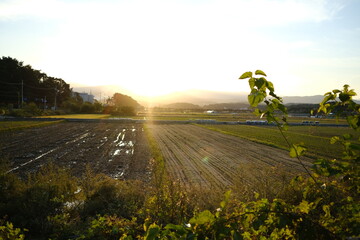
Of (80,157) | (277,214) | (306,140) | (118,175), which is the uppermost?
(277,214)

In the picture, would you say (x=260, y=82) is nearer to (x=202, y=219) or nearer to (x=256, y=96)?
(x=256, y=96)

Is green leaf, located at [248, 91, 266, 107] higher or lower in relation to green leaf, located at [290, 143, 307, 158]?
higher

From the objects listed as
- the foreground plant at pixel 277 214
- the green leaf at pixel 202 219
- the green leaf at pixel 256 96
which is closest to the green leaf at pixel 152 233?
the foreground plant at pixel 277 214

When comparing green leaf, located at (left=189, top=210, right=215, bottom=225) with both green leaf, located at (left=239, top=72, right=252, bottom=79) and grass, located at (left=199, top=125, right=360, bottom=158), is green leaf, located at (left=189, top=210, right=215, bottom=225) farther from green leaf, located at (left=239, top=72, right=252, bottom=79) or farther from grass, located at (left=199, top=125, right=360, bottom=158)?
grass, located at (left=199, top=125, right=360, bottom=158)

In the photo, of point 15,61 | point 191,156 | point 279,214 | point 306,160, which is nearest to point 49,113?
point 15,61

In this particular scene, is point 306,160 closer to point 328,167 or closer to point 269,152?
point 269,152

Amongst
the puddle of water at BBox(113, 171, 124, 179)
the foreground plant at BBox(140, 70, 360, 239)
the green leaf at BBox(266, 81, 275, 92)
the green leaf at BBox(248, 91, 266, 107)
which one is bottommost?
the puddle of water at BBox(113, 171, 124, 179)

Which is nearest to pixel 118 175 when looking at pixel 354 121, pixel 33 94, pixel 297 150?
pixel 297 150

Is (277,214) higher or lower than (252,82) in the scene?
lower

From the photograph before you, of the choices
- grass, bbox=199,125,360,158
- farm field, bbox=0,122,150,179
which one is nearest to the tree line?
farm field, bbox=0,122,150,179

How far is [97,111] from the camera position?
314ft

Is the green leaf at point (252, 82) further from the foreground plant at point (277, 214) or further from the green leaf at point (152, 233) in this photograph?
the green leaf at point (152, 233)

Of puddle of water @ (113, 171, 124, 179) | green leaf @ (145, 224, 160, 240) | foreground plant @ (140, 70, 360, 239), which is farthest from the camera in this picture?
puddle of water @ (113, 171, 124, 179)

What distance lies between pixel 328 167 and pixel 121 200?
26.9 feet
